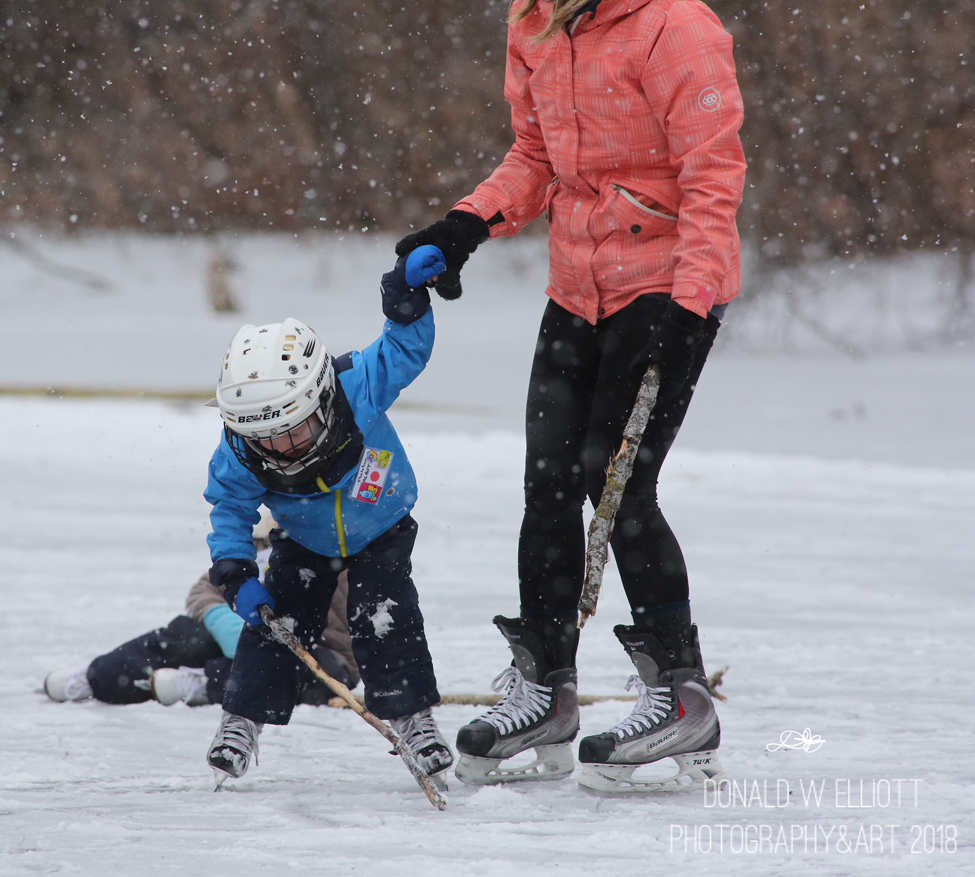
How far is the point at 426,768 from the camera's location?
253 centimetres

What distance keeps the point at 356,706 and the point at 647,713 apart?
651mm

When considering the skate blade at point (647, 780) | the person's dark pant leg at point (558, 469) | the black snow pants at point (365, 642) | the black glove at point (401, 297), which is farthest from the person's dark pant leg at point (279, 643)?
the skate blade at point (647, 780)

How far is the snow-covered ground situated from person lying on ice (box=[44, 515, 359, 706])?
7 cm

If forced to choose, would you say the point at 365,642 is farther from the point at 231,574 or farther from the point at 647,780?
the point at 647,780

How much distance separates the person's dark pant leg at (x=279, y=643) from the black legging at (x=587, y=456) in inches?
19.8

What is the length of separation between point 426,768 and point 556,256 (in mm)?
1215

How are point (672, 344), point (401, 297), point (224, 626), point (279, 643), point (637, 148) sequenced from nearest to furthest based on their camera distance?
point (672, 344), point (637, 148), point (401, 297), point (279, 643), point (224, 626)

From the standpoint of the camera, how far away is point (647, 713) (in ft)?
8.22

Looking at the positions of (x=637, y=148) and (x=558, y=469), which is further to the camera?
(x=558, y=469)

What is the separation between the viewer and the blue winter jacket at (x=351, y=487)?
2559 millimetres

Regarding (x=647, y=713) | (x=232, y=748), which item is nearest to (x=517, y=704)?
(x=647, y=713)

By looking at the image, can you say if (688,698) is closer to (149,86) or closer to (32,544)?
(32,544)

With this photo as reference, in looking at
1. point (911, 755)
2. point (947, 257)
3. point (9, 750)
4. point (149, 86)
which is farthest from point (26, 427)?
point (149, 86)

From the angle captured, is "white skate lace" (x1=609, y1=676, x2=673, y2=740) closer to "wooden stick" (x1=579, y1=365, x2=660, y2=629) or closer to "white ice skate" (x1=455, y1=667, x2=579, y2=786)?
"white ice skate" (x1=455, y1=667, x2=579, y2=786)
